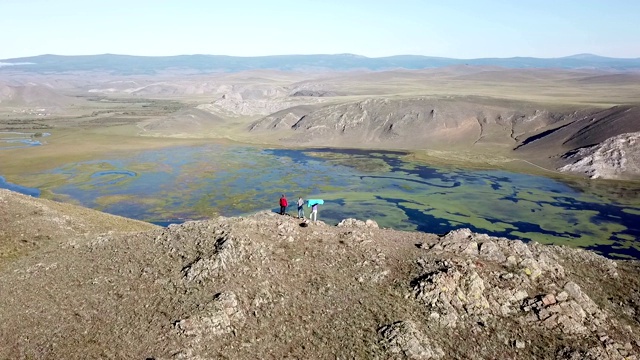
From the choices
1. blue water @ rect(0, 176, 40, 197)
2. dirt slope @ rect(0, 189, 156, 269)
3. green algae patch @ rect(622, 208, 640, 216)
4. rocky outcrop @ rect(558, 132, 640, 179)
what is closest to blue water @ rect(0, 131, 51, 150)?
blue water @ rect(0, 176, 40, 197)

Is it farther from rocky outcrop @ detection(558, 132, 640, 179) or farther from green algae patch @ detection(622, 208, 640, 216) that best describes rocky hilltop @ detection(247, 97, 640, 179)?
green algae patch @ detection(622, 208, 640, 216)

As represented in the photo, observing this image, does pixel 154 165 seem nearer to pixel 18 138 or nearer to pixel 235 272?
pixel 18 138

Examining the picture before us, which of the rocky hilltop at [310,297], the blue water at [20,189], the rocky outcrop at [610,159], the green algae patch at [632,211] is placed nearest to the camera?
the rocky hilltop at [310,297]

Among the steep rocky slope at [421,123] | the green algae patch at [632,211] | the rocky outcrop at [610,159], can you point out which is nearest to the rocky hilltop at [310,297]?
the green algae patch at [632,211]

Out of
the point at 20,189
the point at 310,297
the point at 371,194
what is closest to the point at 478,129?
the point at 371,194

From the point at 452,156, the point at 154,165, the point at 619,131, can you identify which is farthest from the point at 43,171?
the point at 619,131

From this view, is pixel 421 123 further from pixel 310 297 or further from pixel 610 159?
pixel 310 297

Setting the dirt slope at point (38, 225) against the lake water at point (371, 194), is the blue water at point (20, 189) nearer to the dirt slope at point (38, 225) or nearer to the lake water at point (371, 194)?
the lake water at point (371, 194)
